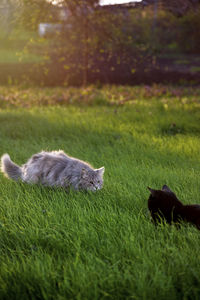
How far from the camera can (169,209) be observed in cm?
305

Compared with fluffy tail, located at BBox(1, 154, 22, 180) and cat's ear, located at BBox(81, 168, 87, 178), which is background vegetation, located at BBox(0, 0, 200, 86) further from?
cat's ear, located at BBox(81, 168, 87, 178)

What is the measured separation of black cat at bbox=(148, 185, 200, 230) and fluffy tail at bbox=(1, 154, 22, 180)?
88.2 inches

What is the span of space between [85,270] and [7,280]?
0.55 metres

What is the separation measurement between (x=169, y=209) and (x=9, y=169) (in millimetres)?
2514

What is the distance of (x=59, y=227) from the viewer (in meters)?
3.05

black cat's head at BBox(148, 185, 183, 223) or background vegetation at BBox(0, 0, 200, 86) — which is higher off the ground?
background vegetation at BBox(0, 0, 200, 86)

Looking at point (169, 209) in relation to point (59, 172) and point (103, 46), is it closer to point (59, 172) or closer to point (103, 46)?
point (59, 172)

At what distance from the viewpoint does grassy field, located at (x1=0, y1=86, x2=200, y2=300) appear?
2299mm

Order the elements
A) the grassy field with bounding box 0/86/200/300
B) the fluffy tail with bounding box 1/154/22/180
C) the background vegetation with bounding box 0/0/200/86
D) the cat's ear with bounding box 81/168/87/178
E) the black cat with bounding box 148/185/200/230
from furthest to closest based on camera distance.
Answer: the background vegetation with bounding box 0/0/200/86 → the fluffy tail with bounding box 1/154/22/180 → the cat's ear with bounding box 81/168/87/178 → the black cat with bounding box 148/185/200/230 → the grassy field with bounding box 0/86/200/300

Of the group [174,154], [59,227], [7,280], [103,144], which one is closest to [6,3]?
[103,144]

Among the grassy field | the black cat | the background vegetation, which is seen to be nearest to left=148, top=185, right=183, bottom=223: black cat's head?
the black cat

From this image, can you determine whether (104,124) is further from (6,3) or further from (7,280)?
(7,280)

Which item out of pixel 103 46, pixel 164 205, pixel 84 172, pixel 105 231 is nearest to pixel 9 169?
pixel 84 172

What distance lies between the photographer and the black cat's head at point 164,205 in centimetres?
301
